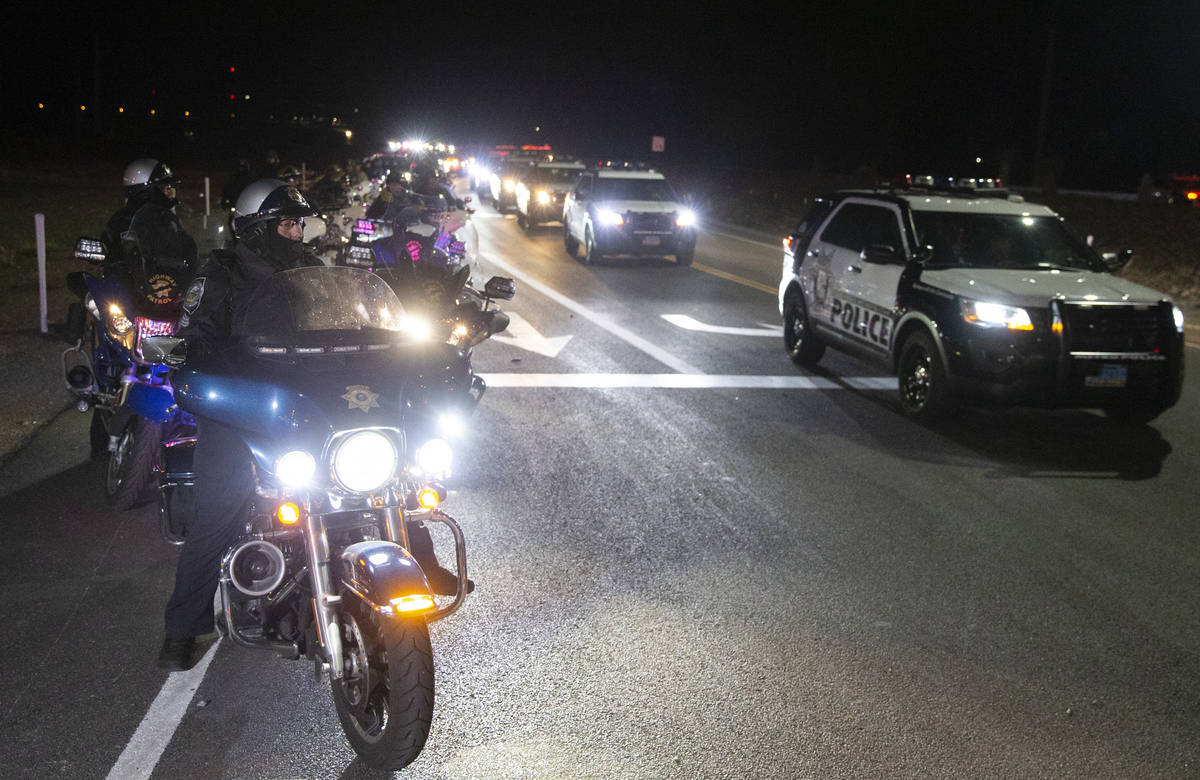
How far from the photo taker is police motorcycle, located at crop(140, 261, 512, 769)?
4.04 m

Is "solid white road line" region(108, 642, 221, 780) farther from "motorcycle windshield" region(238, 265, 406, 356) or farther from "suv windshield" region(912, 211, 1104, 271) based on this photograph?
"suv windshield" region(912, 211, 1104, 271)

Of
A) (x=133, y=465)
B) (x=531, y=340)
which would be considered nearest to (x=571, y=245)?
(x=531, y=340)

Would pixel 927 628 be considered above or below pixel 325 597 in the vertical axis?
below

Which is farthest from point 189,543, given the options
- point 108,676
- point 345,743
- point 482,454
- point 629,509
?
point 482,454

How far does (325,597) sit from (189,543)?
3.08ft

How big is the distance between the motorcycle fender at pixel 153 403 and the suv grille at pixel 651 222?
1645 centimetres

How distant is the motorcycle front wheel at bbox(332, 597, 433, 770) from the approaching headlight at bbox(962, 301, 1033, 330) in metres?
6.56

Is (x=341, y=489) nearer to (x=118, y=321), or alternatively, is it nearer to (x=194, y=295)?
(x=194, y=295)

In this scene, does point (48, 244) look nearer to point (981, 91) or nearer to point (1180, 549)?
point (1180, 549)

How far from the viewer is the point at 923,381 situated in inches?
392

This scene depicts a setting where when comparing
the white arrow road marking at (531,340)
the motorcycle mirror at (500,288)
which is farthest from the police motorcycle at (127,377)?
the white arrow road marking at (531,340)

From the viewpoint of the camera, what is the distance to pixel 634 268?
22.3 metres

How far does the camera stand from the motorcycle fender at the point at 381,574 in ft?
12.8

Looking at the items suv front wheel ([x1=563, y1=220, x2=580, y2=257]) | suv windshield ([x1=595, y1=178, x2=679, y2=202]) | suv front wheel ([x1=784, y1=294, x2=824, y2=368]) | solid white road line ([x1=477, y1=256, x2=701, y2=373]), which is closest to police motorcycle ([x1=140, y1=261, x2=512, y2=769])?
solid white road line ([x1=477, y1=256, x2=701, y2=373])
